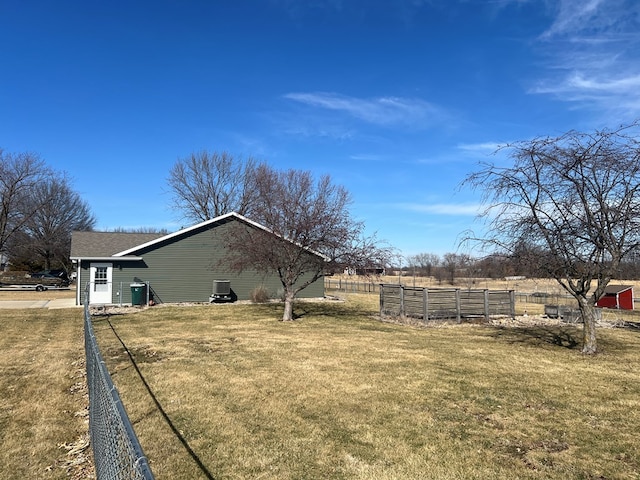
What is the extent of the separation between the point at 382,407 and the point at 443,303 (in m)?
12.7

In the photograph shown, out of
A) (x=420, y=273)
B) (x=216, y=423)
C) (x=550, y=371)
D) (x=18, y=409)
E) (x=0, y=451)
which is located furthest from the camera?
(x=420, y=273)

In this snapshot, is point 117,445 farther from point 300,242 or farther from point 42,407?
point 300,242

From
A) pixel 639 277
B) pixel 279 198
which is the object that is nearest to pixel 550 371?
pixel 639 277

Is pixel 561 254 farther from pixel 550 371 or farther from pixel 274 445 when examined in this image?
pixel 274 445

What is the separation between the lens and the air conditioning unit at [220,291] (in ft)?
83.2

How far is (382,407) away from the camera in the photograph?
665 cm

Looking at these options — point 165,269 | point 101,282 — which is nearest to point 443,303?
point 165,269

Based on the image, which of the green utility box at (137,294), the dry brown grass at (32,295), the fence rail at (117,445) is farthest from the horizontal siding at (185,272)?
the fence rail at (117,445)

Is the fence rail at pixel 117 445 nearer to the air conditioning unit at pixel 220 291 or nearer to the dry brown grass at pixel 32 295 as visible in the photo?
the air conditioning unit at pixel 220 291

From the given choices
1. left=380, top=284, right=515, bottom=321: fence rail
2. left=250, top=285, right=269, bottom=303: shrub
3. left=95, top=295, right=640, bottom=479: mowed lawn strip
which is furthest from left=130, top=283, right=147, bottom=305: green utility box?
left=380, top=284, right=515, bottom=321: fence rail

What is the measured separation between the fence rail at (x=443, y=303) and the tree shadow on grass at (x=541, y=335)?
2154mm

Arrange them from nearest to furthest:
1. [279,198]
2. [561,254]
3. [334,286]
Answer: [561,254] < [279,198] < [334,286]

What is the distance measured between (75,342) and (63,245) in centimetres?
4591

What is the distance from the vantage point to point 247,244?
1827 centimetres
